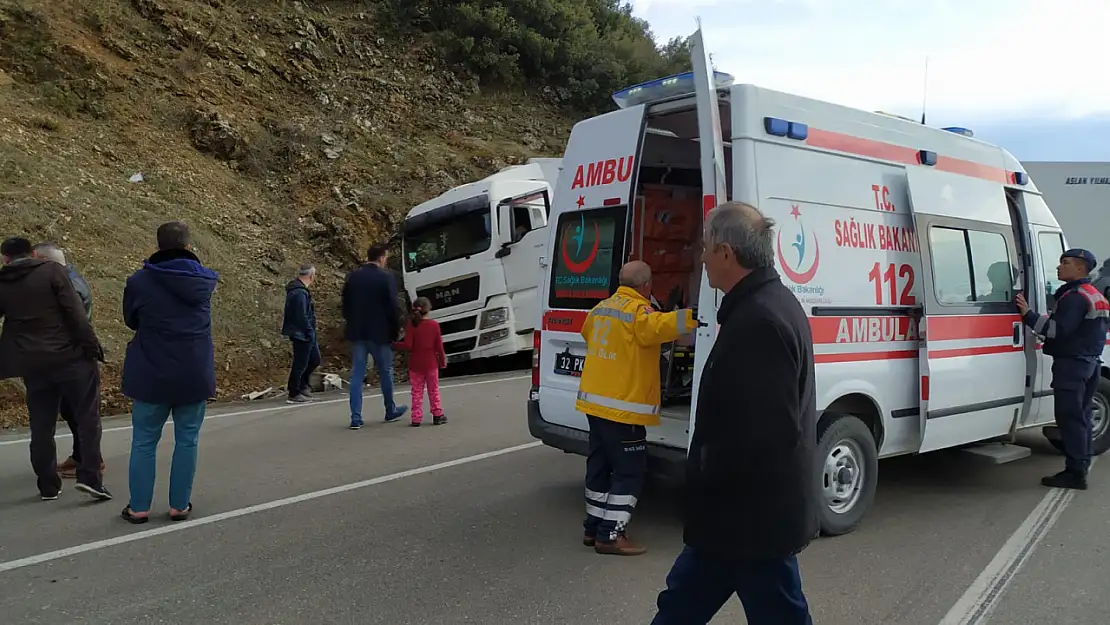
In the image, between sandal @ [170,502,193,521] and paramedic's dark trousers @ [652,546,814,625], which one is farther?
sandal @ [170,502,193,521]

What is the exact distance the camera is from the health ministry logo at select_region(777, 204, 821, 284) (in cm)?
470

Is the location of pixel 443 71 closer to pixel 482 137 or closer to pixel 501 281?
pixel 482 137

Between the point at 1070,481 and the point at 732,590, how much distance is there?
495 centimetres

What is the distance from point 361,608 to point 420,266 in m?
10.4

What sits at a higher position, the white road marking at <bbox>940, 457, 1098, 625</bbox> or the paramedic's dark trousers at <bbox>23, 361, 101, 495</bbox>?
the paramedic's dark trousers at <bbox>23, 361, 101, 495</bbox>

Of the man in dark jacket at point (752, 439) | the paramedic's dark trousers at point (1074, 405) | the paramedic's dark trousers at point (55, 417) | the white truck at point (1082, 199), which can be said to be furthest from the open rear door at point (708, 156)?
the white truck at point (1082, 199)

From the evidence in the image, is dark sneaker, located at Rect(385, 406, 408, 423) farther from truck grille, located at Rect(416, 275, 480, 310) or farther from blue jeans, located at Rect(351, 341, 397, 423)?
truck grille, located at Rect(416, 275, 480, 310)

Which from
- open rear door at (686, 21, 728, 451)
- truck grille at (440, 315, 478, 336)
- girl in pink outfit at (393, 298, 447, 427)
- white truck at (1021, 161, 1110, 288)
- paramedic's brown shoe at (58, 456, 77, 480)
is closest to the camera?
open rear door at (686, 21, 728, 451)

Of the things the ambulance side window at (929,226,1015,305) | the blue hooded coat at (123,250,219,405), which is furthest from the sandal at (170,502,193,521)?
the ambulance side window at (929,226,1015,305)

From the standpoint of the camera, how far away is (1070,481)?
6.22m

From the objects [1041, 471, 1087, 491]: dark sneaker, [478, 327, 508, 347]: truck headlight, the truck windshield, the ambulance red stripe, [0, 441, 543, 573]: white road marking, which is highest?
the truck windshield

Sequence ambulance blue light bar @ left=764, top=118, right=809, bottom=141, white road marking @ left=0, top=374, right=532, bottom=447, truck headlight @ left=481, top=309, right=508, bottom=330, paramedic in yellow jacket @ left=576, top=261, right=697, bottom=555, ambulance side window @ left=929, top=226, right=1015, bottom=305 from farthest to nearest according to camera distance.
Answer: truck headlight @ left=481, top=309, right=508, bottom=330 < white road marking @ left=0, top=374, right=532, bottom=447 < ambulance side window @ left=929, top=226, right=1015, bottom=305 < ambulance blue light bar @ left=764, top=118, right=809, bottom=141 < paramedic in yellow jacket @ left=576, top=261, right=697, bottom=555

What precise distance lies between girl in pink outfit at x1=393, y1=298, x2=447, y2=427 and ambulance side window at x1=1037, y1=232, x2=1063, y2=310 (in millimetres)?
5631

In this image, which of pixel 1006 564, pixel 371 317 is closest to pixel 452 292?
pixel 371 317
